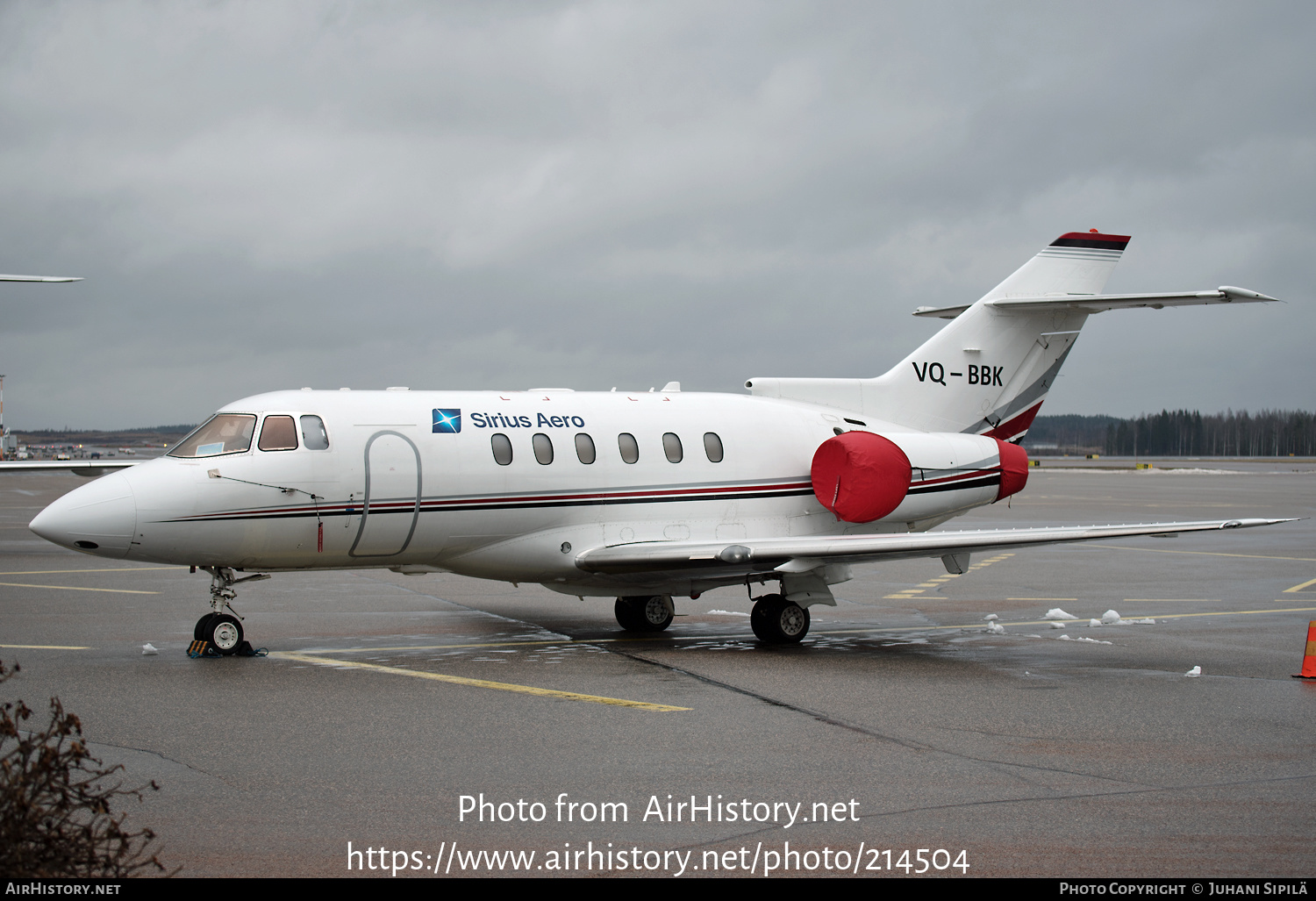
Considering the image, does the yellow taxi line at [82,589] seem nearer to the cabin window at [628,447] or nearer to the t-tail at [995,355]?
the cabin window at [628,447]

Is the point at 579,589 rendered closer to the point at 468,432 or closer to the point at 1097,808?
the point at 468,432

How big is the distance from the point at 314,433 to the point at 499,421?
2.13m

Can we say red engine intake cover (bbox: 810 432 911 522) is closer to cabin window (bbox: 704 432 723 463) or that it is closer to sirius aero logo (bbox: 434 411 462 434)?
cabin window (bbox: 704 432 723 463)

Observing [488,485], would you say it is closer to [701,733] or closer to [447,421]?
[447,421]

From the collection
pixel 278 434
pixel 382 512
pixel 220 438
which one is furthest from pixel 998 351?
pixel 220 438

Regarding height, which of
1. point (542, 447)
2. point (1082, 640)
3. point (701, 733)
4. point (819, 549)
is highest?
point (542, 447)

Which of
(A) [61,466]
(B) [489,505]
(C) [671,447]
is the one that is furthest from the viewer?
(A) [61,466]

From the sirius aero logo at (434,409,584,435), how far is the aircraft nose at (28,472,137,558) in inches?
131

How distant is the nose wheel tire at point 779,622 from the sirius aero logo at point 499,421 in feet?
10.2

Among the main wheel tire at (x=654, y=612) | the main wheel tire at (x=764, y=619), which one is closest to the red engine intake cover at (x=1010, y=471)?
the main wheel tire at (x=764, y=619)

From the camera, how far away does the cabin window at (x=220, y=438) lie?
12578 millimetres

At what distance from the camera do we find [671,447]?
14.7 meters

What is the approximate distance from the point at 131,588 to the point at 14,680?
875cm

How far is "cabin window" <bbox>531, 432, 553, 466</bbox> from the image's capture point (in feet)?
45.4
